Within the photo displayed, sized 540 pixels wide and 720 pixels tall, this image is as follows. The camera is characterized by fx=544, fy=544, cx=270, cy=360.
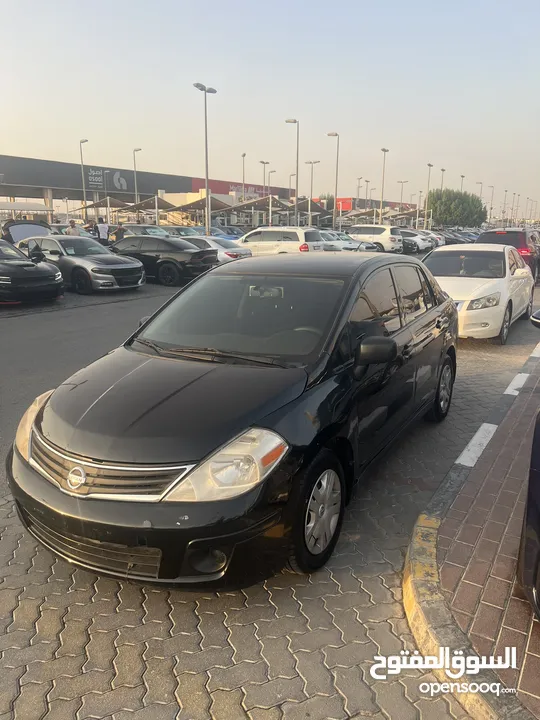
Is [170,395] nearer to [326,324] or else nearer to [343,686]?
[326,324]

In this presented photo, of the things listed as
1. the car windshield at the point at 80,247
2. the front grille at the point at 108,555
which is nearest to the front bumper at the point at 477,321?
the front grille at the point at 108,555

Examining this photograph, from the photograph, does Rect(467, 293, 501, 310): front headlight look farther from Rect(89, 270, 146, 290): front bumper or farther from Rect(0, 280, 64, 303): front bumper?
Rect(89, 270, 146, 290): front bumper

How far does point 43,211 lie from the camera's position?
52.8m

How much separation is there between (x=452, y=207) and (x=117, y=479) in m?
96.4

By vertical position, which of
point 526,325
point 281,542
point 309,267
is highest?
point 309,267

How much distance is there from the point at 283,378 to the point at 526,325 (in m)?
9.71

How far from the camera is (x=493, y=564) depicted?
2916 mm

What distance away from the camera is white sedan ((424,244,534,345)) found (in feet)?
28.2

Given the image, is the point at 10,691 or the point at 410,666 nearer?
the point at 10,691

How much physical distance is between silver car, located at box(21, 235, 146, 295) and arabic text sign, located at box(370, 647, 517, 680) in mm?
13495

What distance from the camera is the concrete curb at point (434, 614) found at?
2098 mm

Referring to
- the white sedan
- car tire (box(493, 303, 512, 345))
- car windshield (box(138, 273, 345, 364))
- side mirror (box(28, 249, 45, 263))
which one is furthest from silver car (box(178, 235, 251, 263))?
car windshield (box(138, 273, 345, 364))

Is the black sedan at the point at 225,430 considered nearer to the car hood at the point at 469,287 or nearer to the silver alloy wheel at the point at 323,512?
the silver alloy wheel at the point at 323,512

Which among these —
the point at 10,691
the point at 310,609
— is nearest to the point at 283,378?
the point at 310,609
